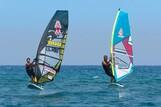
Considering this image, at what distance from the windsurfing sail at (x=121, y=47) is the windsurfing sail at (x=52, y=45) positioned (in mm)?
6172

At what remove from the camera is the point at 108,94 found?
135 feet

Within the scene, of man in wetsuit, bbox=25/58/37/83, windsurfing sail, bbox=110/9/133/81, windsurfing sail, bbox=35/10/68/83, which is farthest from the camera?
windsurfing sail, bbox=110/9/133/81

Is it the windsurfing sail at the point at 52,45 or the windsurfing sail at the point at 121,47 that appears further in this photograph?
the windsurfing sail at the point at 121,47

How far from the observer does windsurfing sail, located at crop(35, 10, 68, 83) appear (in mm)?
34719

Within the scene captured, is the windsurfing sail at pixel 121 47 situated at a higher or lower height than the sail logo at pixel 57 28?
lower

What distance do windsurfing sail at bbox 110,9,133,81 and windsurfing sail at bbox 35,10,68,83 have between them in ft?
20.2

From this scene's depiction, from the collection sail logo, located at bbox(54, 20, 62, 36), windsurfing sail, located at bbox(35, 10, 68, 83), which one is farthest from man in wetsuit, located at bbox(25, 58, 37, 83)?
sail logo, located at bbox(54, 20, 62, 36)

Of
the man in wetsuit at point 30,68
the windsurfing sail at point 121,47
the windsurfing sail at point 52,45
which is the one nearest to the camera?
the windsurfing sail at point 52,45

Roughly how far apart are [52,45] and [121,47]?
7.78m

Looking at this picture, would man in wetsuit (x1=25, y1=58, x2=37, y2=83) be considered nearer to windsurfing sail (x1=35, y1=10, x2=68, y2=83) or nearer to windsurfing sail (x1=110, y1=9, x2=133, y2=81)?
windsurfing sail (x1=35, y1=10, x2=68, y2=83)

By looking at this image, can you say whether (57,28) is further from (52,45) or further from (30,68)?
(30,68)

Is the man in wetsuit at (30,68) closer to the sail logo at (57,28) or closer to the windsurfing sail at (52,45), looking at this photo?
the windsurfing sail at (52,45)

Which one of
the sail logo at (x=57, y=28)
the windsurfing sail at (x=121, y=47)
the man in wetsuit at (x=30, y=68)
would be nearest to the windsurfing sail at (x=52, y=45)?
the sail logo at (x=57, y=28)

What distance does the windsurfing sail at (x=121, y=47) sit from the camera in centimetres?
4069
